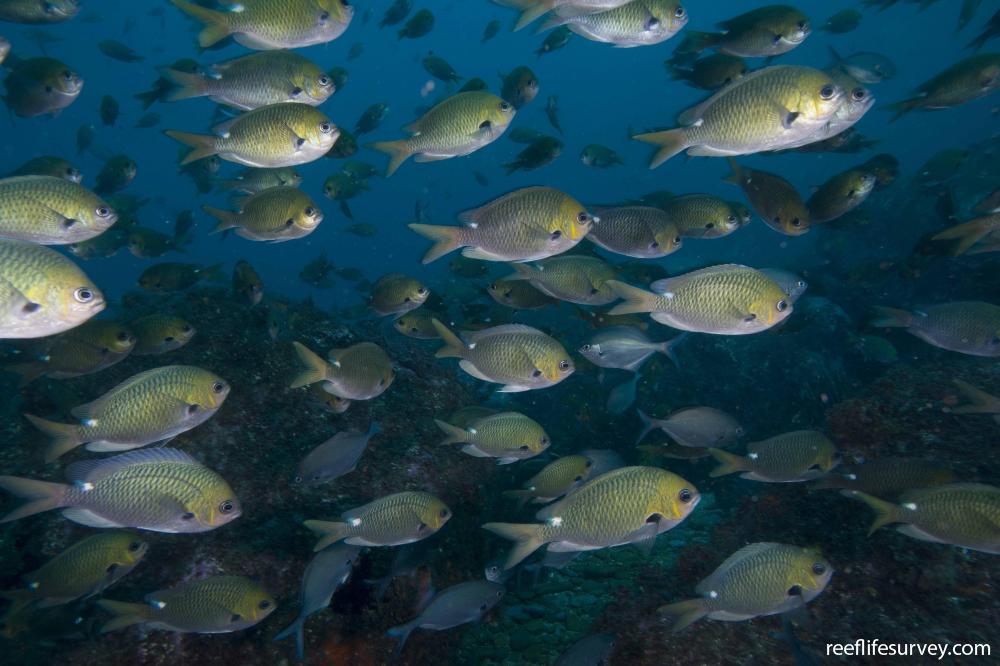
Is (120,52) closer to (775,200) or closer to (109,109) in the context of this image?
(109,109)

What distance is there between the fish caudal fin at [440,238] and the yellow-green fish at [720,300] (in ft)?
4.26

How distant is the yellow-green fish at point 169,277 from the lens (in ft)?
21.2

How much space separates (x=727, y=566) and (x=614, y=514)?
845 mm

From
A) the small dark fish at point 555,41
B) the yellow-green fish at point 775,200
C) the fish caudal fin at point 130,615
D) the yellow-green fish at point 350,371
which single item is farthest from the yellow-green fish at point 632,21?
the fish caudal fin at point 130,615

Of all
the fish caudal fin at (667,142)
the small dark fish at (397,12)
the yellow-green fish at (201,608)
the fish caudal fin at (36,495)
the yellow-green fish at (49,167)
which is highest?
the small dark fish at (397,12)

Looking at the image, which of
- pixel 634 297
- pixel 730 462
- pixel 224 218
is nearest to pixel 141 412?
pixel 224 218

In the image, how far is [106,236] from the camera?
25.5ft

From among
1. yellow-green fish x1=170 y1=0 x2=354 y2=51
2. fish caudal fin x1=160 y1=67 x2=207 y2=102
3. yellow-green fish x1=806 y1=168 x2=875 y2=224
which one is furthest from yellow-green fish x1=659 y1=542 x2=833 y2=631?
fish caudal fin x1=160 y1=67 x2=207 y2=102

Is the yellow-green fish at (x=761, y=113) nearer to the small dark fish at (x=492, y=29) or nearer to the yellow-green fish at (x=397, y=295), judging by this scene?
the yellow-green fish at (x=397, y=295)

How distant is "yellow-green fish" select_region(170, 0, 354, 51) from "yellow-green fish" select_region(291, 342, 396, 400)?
2.72m

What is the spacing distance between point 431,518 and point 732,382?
894cm

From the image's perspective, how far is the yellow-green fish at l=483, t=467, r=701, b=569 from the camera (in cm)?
342

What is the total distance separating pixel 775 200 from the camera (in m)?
4.94

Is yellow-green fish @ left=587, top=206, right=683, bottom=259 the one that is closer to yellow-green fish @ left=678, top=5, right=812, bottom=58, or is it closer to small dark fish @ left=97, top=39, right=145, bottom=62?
yellow-green fish @ left=678, top=5, right=812, bottom=58
